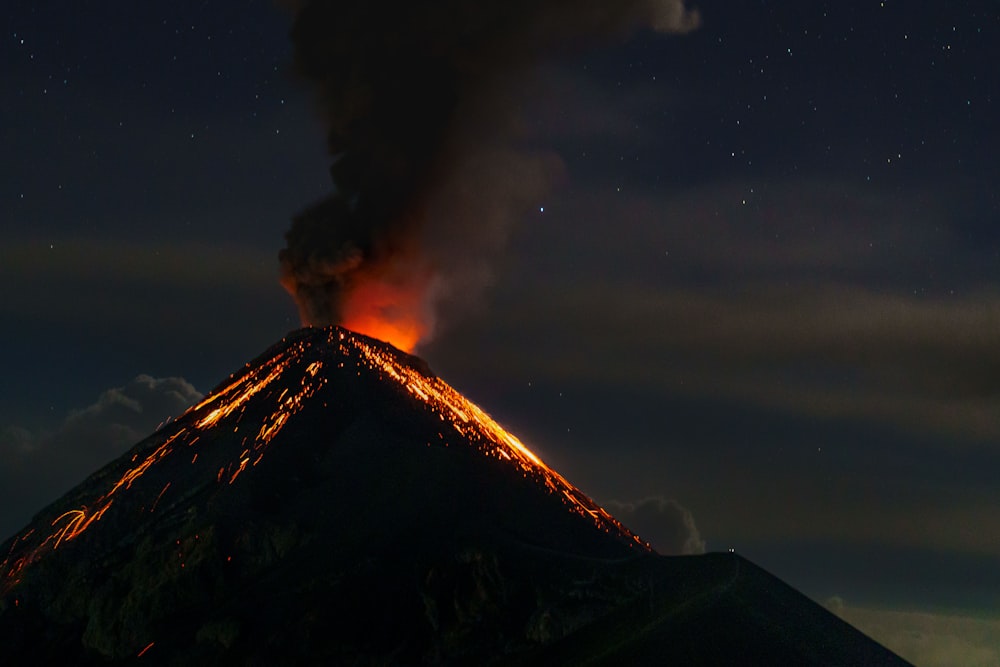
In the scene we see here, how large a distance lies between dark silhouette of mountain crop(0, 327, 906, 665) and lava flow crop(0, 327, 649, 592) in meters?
0.41

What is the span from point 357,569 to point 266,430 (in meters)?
26.3

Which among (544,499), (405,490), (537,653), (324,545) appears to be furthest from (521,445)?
(537,653)

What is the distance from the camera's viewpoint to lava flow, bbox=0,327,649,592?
104812 millimetres

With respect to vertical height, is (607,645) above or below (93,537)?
below

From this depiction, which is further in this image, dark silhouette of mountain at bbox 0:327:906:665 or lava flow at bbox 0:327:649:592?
lava flow at bbox 0:327:649:592

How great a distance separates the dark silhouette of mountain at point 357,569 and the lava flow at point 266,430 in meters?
0.41

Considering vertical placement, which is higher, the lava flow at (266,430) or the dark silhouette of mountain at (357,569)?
the lava flow at (266,430)

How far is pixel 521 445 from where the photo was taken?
442 ft

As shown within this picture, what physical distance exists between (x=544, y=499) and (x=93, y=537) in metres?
44.6

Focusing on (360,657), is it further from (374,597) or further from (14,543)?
(14,543)

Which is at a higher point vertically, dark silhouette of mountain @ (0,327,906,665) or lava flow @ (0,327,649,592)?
lava flow @ (0,327,649,592)

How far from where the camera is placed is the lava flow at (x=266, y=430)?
10481 centimetres

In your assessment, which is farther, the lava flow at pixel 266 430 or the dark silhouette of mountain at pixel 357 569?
the lava flow at pixel 266 430

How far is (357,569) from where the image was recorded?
9206 centimetres
